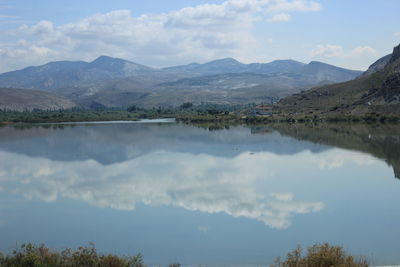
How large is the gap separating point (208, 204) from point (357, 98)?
268 feet

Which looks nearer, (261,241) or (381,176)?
(261,241)

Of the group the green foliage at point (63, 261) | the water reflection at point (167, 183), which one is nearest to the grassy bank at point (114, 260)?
the green foliage at point (63, 261)

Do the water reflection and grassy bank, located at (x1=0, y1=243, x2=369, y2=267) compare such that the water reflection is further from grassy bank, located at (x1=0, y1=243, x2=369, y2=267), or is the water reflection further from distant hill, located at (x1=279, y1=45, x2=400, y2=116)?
distant hill, located at (x1=279, y1=45, x2=400, y2=116)

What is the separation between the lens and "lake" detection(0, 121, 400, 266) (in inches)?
527

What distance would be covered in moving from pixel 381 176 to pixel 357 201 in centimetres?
699

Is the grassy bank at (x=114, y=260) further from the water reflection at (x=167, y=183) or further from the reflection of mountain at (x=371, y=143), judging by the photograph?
the reflection of mountain at (x=371, y=143)

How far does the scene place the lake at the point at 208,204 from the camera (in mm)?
13383

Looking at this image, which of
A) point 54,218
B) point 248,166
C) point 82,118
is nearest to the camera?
point 54,218

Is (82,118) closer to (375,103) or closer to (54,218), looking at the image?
(375,103)

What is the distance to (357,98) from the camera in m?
93.0

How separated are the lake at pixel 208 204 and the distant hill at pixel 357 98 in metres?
46.1

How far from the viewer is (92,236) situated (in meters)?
14.7

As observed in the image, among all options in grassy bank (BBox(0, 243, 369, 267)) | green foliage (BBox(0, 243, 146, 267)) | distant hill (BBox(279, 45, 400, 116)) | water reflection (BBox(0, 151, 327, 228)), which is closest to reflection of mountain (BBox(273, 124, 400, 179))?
water reflection (BBox(0, 151, 327, 228))

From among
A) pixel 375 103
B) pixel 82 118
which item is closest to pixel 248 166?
pixel 375 103
